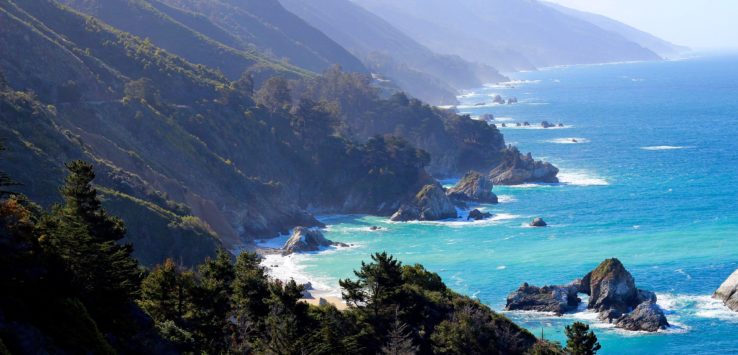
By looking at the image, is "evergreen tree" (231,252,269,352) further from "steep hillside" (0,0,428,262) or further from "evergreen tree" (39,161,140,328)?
"steep hillside" (0,0,428,262)

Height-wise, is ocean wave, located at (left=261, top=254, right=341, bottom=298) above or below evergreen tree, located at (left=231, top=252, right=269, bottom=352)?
above

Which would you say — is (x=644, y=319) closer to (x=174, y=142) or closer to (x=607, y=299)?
(x=607, y=299)

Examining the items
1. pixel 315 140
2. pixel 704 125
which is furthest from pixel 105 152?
pixel 704 125

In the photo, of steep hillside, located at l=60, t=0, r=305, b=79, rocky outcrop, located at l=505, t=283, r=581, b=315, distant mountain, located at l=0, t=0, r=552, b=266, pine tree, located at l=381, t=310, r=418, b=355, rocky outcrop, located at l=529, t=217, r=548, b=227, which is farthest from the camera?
steep hillside, located at l=60, t=0, r=305, b=79

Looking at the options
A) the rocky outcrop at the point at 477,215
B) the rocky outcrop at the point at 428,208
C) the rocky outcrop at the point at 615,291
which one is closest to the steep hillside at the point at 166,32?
the rocky outcrop at the point at 428,208

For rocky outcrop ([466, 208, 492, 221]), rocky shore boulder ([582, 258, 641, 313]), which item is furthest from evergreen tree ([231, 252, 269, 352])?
rocky outcrop ([466, 208, 492, 221])

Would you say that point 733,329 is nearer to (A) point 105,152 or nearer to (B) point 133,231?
(B) point 133,231

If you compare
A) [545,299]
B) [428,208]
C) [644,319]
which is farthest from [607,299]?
[428,208]
